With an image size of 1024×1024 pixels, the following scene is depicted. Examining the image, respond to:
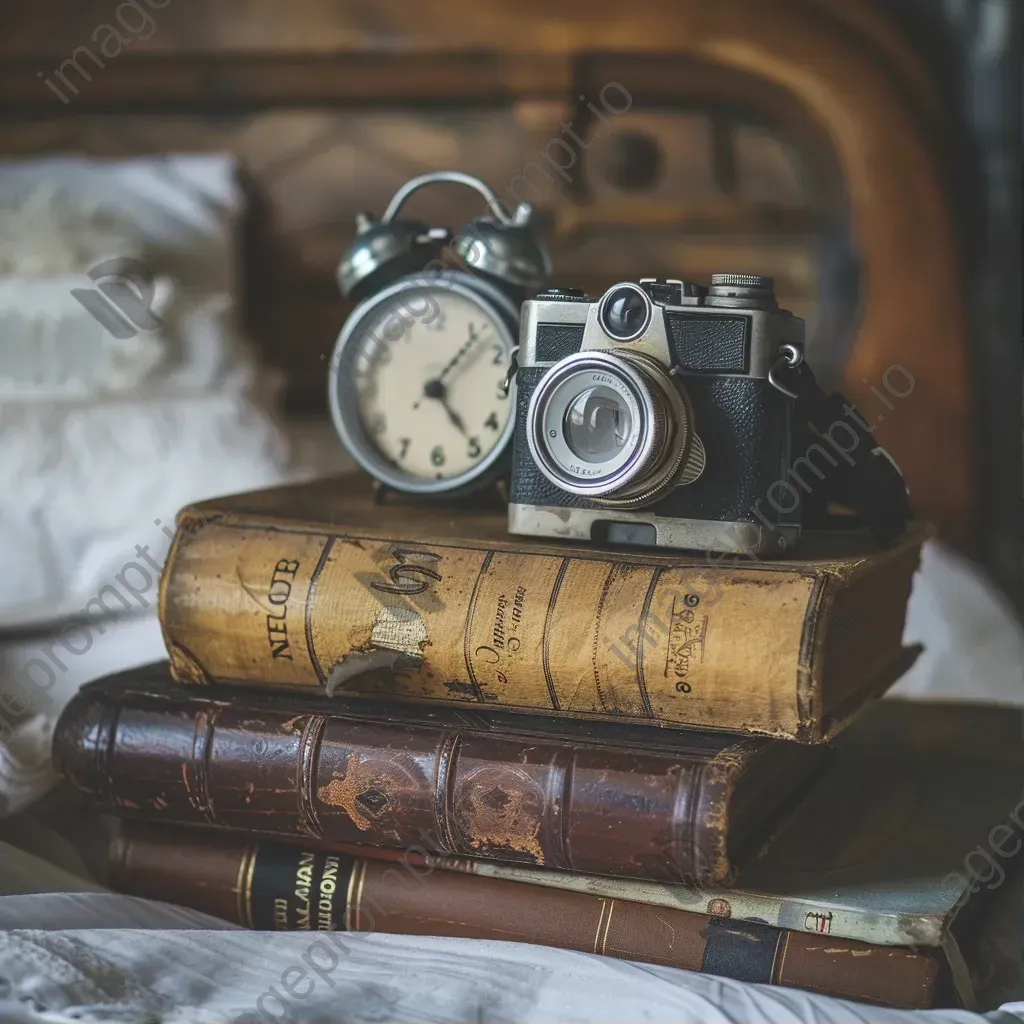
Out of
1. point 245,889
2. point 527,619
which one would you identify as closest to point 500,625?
point 527,619

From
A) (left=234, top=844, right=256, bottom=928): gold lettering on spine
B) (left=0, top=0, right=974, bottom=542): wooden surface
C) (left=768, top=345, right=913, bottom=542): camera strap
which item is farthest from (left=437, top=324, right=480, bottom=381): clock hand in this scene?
(left=0, top=0, right=974, bottom=542): wooden surface

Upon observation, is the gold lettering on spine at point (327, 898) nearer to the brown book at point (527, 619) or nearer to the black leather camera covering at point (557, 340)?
the brown book at point (527, 619)

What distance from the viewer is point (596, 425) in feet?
2.27

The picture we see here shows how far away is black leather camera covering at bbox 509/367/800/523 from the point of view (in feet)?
2.23

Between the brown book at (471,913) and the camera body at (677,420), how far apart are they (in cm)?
20

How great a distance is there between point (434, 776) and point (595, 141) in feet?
3.32

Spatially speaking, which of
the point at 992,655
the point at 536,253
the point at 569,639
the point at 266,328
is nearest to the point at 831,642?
the point at 569,639

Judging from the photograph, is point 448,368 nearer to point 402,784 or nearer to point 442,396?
point 442,396

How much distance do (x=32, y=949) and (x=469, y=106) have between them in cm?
118

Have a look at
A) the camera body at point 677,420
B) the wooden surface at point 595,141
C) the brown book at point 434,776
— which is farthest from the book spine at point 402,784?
the wooden surface at point 595,141

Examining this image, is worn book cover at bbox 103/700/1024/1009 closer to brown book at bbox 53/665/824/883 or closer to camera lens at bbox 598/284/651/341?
brown book at bbox 53/665/824/883

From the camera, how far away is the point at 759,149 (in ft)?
4.83

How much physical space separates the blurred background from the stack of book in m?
0.60

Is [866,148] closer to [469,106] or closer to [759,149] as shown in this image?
[759,149]
